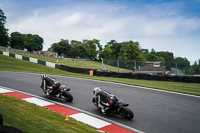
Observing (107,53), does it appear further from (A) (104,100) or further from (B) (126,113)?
(B) (126,113)

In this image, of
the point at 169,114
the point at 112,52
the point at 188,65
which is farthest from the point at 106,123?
the point at 112,52

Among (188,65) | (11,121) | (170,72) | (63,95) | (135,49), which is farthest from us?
(135,49)

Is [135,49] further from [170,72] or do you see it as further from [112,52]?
[170,72]

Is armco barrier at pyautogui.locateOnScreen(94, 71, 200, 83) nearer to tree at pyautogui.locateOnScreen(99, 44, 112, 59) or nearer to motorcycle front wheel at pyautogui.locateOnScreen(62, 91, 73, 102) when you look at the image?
motorcycle front wheel at pyautogui.locateOnScreen(62, 91, 73, 102)

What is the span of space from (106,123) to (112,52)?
353 feet

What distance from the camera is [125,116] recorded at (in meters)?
6.62

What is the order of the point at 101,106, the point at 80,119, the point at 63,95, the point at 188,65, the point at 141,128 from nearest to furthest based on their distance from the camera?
the point at 141,128 → the point at 80,119 → the point at 101,106 → the point at 63,95 → the point at 188,65

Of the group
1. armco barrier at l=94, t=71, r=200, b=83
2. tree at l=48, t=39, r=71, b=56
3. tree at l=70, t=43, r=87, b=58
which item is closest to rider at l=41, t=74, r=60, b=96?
armco barrier at l=94, t=71, r=200, b=83

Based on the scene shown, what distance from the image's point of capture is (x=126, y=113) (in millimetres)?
6523

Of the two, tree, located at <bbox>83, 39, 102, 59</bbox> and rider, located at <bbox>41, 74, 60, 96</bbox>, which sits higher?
tree, located at <bbox>83, 39, 102, 59</bbox>

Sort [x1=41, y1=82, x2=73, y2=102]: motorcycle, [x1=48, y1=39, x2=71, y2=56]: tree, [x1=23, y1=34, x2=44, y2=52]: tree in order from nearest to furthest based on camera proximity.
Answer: [x1=41, y1=82, x2=73, y2=102]: motorcycle → [x1=23, y1=34, x2=44, y2=52]: tree → [x1=48, y1=39, x2=71, y2=56]: tree

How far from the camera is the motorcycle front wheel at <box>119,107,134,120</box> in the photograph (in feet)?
21.2

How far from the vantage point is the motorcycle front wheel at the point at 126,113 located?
21.2 feet

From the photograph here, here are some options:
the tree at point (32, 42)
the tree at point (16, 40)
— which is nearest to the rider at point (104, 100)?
the tree at point (16, 40)
